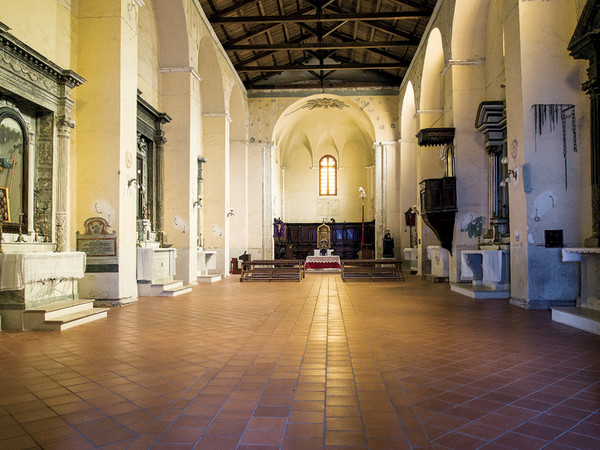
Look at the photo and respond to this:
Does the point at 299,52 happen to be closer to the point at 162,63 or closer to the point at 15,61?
the point at 162,63

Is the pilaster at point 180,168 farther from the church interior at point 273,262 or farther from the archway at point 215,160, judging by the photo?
the archway at point 215,160

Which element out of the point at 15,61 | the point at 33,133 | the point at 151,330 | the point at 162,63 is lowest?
the point at 151,330

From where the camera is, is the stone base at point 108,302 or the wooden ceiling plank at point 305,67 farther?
the wooden ceiling plank at point 305,67

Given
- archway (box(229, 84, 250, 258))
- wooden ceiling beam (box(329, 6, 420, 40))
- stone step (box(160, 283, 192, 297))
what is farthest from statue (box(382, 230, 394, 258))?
stone step (box(160, 283, 192, 297))

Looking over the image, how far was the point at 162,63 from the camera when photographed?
12922 mm

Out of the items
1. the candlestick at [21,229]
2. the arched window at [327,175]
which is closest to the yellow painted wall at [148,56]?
the candlestick at [21,229]

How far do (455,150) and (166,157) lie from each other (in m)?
7.85

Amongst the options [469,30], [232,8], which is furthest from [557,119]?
[232,8]

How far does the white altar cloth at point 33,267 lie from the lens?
5996mm

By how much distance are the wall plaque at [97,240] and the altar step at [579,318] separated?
739 centimetres

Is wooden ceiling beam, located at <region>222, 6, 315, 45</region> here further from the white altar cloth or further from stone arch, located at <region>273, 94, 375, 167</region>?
the white altar cloth

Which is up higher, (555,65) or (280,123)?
(280,123)

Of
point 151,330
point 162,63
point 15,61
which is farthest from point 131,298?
point 162,63

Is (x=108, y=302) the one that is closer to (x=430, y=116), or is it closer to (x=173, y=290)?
(x=173, y=290)
